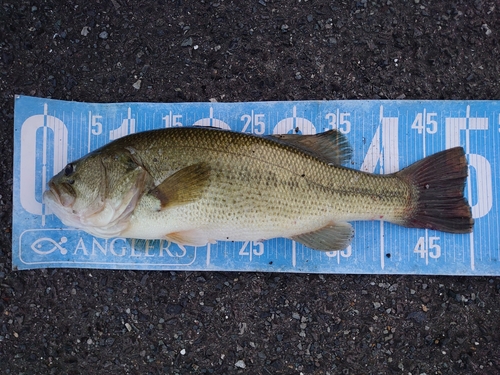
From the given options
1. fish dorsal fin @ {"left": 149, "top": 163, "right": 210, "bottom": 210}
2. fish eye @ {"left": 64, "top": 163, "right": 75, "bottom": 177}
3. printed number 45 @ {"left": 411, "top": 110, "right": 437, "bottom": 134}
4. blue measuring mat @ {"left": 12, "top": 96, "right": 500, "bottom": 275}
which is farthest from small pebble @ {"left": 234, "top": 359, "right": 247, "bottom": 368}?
printed number 45 @ {"left": 411, "top": 110, "right": 437, "bottom": 134}

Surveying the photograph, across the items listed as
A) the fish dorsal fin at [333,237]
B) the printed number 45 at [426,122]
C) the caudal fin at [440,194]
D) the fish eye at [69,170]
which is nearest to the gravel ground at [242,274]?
the printed number 45 at [426,122]

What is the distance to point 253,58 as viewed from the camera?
9.98ft

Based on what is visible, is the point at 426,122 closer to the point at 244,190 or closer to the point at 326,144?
the point at 326,144

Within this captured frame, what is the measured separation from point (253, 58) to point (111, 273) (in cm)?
188

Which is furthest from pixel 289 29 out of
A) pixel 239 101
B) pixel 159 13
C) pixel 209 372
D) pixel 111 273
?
pixel 209 372

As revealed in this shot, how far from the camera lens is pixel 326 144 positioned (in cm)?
270

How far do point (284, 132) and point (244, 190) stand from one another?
69 cm

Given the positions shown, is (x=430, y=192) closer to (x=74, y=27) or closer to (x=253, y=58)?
(x=253, y=58)

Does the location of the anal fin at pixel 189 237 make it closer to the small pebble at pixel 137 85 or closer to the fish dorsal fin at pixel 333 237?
the fish dorsal fin at pixel 333 237

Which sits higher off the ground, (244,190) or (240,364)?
(244,190)

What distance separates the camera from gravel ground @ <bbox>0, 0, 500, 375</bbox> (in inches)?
113

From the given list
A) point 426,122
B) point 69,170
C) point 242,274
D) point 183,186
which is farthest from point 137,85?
point 426,122

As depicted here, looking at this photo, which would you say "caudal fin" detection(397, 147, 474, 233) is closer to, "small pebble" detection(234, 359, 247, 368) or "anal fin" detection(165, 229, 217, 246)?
"anal fin" detection(165, 229, 217, 246)

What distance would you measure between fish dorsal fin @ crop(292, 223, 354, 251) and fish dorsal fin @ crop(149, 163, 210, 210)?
787 millimetres
